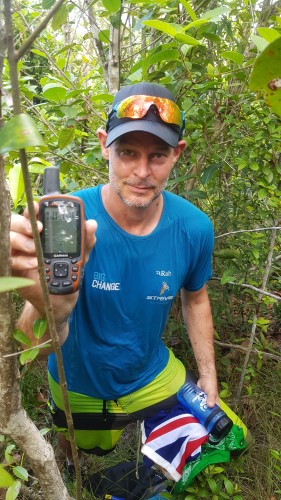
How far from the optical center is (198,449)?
5.86ft

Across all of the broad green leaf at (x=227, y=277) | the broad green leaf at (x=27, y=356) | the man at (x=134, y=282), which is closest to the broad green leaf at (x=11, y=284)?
the broad green leaf at (x=27, y=356)

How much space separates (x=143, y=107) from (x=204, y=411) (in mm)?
1255

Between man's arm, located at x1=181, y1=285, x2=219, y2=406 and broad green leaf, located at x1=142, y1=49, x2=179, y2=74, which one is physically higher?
broad green leaf, located at x1=142, y1=49, x2=179, y2=74

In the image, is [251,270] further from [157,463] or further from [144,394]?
[157,463]

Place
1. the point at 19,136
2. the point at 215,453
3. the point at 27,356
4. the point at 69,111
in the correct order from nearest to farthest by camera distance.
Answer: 1. the point at 19,136
2. the point at 27,356
3. the point at 69,111
4. the point at 215,453

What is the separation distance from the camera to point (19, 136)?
42 centimetres

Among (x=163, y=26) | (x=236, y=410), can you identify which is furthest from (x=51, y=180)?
(x=236, y=410)

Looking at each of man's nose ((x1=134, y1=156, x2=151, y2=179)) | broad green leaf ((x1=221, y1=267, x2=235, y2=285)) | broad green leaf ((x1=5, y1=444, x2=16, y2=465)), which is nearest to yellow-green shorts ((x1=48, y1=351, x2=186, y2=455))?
broad green leaf ((x1=221, y1=267, x2=235, y2=285))

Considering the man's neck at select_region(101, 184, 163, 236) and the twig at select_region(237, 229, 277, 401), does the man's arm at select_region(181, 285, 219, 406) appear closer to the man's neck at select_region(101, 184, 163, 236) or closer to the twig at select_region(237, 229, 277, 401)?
the twig at select_region(237, 229, 277, 401)

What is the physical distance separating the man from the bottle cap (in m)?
0.14

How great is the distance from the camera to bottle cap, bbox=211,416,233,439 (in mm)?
1819

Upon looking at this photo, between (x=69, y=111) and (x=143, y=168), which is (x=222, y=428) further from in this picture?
(x=69, y=111)

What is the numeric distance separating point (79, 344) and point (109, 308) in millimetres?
214

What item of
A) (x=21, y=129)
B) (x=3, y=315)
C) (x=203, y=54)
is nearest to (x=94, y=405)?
(x=3, y=315)
